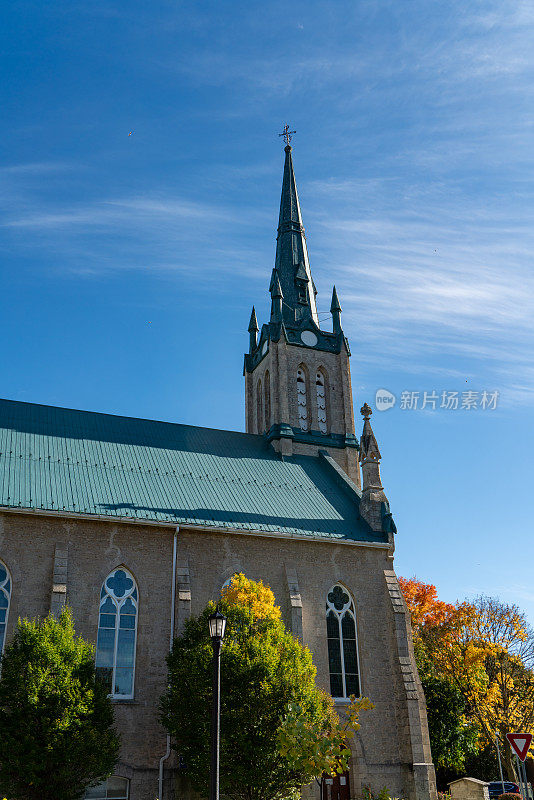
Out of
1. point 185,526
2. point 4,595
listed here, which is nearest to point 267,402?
point 185,526

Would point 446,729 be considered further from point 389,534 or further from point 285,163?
point 285,163

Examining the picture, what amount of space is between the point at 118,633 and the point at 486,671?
23.3 meters

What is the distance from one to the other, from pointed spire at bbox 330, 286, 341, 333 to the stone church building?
7.92 meters

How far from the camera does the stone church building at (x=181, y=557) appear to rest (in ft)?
76.2

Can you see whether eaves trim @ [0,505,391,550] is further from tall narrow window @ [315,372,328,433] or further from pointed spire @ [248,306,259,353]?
pointed spire @ [248,306,259,353]

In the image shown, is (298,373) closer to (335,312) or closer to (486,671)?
(335,312)

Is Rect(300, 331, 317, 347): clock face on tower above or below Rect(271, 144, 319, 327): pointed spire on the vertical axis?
below

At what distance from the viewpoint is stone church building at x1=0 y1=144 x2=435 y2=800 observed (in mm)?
23219

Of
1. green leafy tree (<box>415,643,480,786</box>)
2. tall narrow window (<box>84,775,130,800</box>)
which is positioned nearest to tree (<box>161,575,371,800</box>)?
tall narrow window (<box>84,775,130,800</box>)

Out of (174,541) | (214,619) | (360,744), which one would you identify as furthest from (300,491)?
(214,619)

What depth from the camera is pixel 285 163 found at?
47.1 metres

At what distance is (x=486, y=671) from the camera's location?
3800cm

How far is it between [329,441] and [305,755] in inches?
810

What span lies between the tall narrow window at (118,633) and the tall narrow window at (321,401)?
52.8 feet
